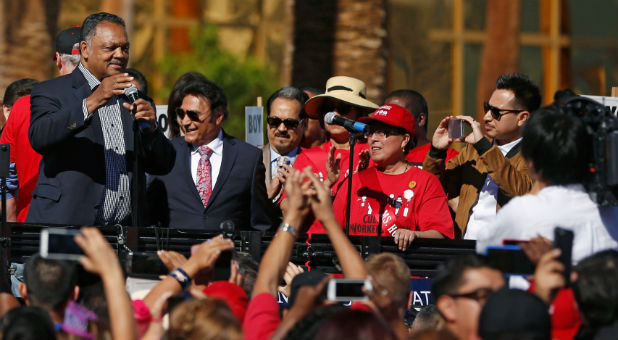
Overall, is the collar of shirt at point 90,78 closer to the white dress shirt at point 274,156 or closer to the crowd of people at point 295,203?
the crowd of people at point 295,203

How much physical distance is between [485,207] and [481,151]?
38 centimetres

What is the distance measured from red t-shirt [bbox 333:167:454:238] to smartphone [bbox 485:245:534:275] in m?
2.07

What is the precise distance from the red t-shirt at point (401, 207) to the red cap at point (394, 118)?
1.00 feet

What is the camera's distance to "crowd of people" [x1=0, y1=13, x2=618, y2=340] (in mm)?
3824

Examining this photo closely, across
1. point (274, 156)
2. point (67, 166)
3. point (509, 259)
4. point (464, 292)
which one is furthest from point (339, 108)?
point (464, 292)

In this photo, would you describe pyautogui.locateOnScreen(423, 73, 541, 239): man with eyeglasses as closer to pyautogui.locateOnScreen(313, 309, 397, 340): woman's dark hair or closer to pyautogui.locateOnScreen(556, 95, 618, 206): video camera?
pyautogui.locateOnScreen(556, 95, 618, 206): video camera

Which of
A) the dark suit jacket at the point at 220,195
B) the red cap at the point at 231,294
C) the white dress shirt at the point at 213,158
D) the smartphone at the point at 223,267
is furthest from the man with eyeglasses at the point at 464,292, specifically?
the white dress shirt at the point at 213,158

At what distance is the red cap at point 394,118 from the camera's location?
6.34 meters

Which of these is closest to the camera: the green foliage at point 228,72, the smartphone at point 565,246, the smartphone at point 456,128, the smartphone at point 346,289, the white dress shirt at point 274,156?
the smartphone at point 346,289

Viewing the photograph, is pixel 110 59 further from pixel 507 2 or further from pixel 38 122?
pixel 507 2

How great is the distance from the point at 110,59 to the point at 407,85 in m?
7.52

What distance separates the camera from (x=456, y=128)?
621 centimetres

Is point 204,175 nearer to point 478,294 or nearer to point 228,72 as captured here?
point 478,294

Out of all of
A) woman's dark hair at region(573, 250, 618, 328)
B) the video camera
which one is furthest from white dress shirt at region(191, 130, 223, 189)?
woman's dark hair at region(573, 250, 618, 328)
